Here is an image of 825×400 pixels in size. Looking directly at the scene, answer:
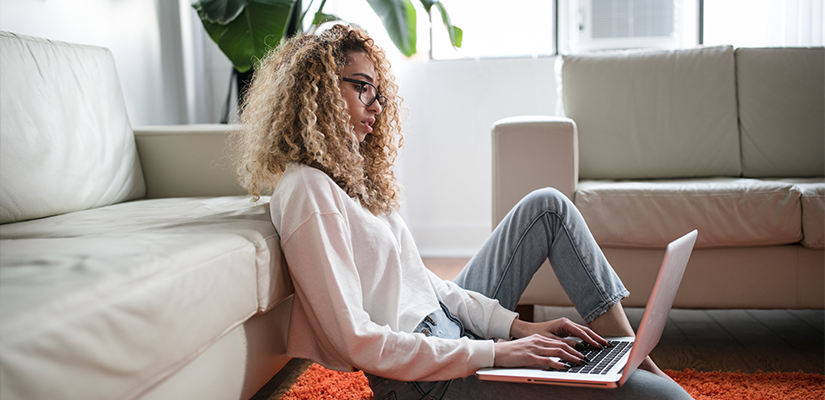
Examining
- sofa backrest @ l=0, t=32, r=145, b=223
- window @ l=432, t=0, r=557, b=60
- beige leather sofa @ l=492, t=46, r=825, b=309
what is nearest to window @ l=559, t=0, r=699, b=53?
window @ l=432, t=0, r=557, b=60

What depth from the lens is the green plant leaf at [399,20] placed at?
241 cm

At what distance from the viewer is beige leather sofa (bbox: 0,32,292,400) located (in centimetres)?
55

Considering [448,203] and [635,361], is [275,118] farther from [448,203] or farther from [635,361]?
[448,203]

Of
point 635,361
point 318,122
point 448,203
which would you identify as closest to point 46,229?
point 318,122

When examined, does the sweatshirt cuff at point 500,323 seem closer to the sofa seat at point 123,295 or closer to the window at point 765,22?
the sofa seat at point 123,295

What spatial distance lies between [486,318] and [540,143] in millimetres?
735

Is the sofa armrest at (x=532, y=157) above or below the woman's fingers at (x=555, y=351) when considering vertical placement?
above

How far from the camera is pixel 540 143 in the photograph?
1.66 metres

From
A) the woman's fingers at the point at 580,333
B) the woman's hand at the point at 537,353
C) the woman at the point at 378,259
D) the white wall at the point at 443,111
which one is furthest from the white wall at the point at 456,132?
the woman's hand at the point at 537,353

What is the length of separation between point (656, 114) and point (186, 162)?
62.4 inches

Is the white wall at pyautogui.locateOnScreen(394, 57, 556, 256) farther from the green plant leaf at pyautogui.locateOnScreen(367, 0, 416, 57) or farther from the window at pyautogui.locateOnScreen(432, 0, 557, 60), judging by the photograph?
the green plant leaf at pyautogui.locateOnScreen(367, 0, 416, 57)

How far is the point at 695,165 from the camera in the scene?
2.05m

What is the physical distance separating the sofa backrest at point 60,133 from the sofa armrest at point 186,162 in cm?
6

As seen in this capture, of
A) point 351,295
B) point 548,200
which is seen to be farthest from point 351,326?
point 548,200
